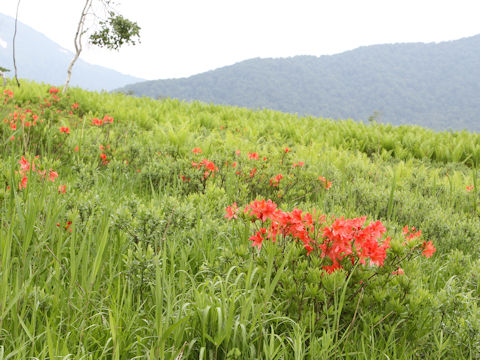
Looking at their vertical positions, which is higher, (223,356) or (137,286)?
(137,286)

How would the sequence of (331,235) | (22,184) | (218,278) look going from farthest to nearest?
(22,184) < (218,278) < (331,235)

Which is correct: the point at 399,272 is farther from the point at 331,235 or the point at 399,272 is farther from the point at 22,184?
the point at 22,184

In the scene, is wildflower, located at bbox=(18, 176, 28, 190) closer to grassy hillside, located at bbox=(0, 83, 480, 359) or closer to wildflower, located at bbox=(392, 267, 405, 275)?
grassy hillside, located at bbox=(0, 83, 480, 359)

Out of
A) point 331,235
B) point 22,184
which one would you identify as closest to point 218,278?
point 331,235

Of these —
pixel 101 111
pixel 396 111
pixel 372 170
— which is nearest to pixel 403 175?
pixel 372 170

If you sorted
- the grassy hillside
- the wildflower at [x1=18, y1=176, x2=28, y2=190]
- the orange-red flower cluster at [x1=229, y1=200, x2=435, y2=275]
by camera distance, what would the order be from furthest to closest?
1. the wildflower at [x1=18, y1=176, x2=28, y2=190]
2. the orange-red flower cluster at [x1=229, y1=200, x2=435, y2=275]
3. the grassy hillside

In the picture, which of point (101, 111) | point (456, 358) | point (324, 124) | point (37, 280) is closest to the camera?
point (456, 358)

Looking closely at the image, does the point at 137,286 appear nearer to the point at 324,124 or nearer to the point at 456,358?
the point at 456,358

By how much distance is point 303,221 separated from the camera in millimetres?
1896

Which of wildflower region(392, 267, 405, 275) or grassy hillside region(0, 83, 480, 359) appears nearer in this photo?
grassy hillside region(0, 83, 480, 359)

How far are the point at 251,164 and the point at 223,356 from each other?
3.32 m

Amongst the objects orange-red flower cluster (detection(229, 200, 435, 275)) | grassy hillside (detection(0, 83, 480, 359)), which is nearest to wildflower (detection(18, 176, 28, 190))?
grassy hillside (detection(0, 83, 480, 359))

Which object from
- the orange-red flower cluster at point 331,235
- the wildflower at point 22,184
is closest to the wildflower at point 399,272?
the orange-red flower cluster at point 331,235

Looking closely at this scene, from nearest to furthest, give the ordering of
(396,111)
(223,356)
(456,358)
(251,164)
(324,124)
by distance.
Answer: (223,356) < (456,358) < (251,164) < (324,124) < (396,111)
